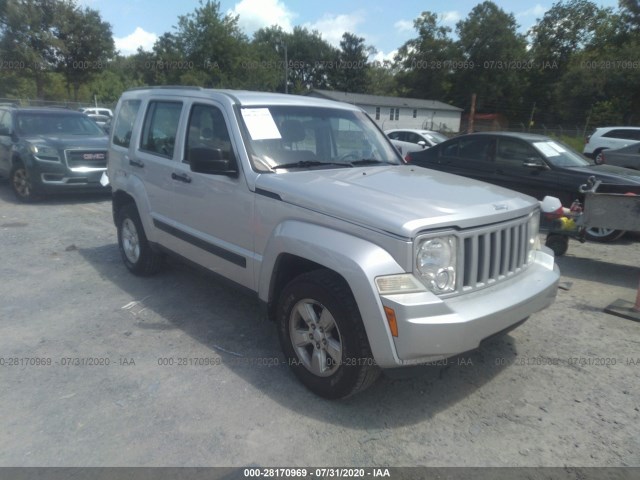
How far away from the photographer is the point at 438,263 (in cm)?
279

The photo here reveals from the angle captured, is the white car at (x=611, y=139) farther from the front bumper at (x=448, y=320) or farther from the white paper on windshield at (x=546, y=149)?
the front bumper at (x=448, y=320)

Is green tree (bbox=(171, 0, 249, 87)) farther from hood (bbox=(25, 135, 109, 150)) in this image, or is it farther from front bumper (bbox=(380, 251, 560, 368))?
front bumper (bbox=(380, 251, 560, 368))

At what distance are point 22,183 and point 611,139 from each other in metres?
19.5

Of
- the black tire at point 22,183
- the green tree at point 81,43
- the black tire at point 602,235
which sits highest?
the green tree at point 81,43

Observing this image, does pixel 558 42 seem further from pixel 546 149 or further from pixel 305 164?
pixel 305 164

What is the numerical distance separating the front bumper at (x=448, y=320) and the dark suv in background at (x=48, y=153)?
816 cm

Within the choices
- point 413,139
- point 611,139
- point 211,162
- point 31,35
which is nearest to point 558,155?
point 211,162

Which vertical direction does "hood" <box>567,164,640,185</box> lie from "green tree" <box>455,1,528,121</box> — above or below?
below

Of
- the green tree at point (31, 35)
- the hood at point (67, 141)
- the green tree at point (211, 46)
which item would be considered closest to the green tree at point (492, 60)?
the green tree at point (211, 46)

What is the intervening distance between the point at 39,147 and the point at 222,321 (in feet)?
23.3

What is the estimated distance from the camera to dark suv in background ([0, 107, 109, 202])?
927 centimetres

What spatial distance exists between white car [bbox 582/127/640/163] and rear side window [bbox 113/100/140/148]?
57.3ft

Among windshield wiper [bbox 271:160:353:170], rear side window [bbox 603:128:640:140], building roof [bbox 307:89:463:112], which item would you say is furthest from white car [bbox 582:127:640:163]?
building roof [bbox 307:89:463:112]

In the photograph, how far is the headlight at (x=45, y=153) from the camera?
9242 millimetres
